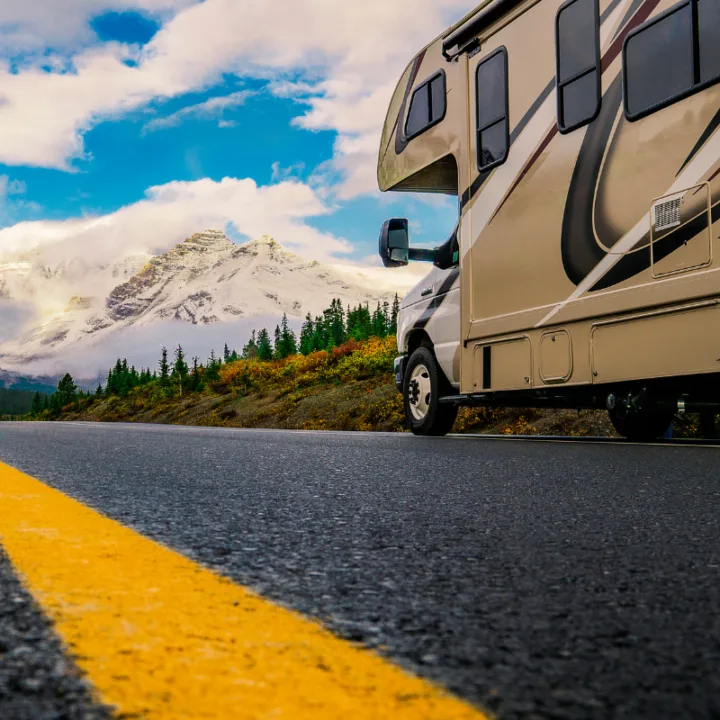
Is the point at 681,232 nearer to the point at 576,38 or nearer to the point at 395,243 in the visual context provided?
the point at 576,38

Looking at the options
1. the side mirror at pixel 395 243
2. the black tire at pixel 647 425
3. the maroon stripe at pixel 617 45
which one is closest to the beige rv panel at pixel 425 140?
the side mirror at pixel 395 243

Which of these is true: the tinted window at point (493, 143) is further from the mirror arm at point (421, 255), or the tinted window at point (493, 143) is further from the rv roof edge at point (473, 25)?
the mirror arm at point (421, 255)

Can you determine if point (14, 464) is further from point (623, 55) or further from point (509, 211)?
point (623, 55)

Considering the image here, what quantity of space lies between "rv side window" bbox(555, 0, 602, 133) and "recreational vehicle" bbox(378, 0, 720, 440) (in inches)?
0.5

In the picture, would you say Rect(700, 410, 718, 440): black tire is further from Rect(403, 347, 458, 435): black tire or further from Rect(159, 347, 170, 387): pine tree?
Rect(159, 347, 170, 387): pine tree

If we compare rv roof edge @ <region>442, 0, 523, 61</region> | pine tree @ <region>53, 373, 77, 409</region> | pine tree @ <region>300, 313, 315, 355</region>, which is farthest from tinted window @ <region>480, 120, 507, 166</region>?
pine tree @ <region>53, 373, 77, 409</region>

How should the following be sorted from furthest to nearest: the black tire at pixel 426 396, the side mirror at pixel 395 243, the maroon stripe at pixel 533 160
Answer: the side mirror at pixel 395 243 < the black tire at pixel 426 396 < the maroon stripe at pixel 533 160

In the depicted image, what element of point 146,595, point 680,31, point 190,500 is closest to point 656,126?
point 680,31

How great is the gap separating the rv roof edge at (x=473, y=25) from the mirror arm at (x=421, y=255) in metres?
1.78

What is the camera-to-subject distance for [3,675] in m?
1.12

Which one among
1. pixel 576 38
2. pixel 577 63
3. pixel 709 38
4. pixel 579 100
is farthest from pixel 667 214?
pixel 576 38

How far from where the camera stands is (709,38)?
542 centimetres

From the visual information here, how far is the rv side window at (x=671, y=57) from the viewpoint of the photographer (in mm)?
5398

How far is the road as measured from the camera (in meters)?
1.17
